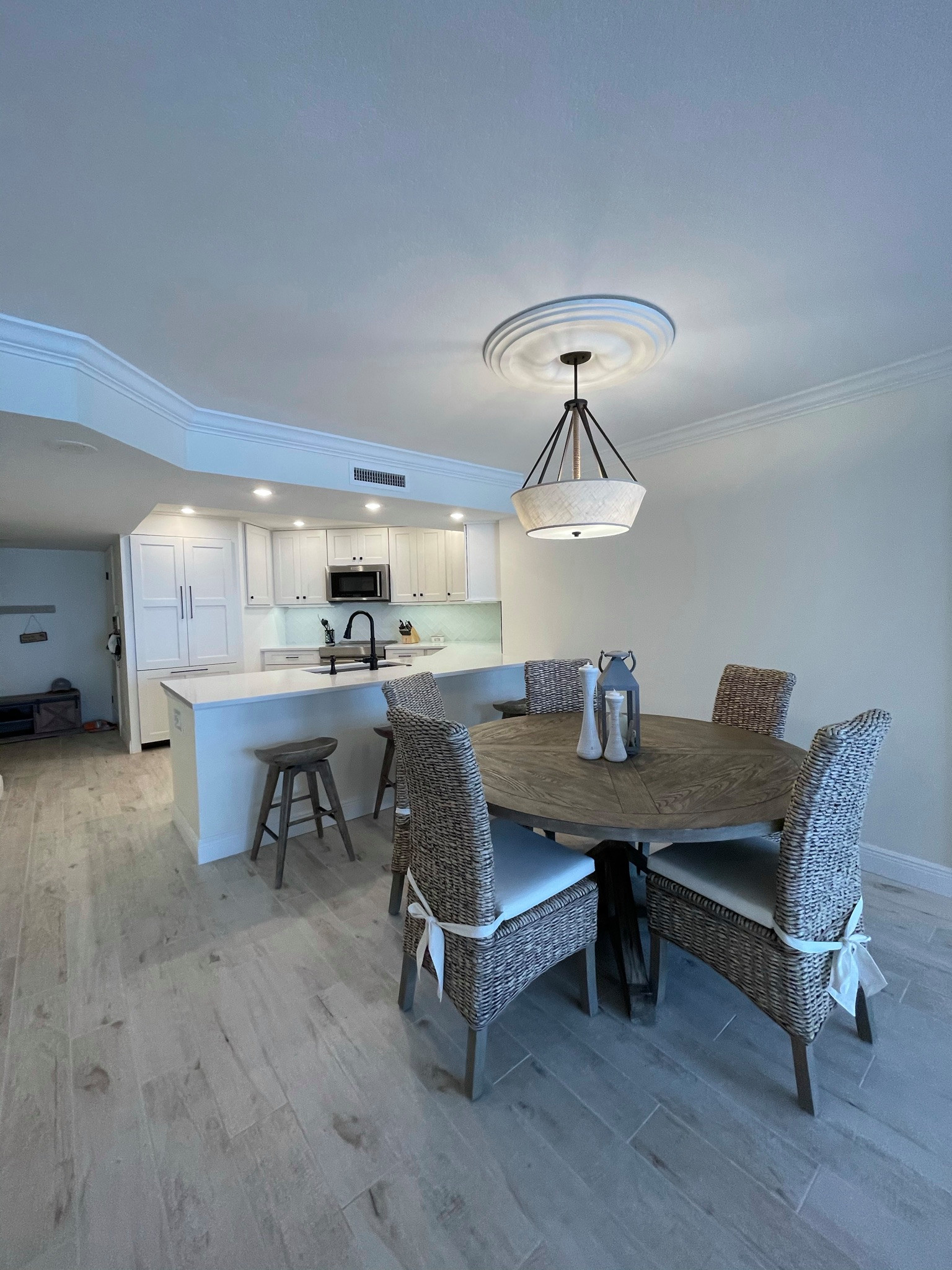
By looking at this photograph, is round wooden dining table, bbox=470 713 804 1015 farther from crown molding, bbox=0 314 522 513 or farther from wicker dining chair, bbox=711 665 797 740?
crown molding, bbox=0 314 522 513

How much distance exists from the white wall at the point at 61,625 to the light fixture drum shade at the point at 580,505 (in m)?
6.02

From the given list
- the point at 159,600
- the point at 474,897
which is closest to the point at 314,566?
the point at 159,600

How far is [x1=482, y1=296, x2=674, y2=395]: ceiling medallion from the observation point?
175cm

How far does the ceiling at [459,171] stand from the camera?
947 mm

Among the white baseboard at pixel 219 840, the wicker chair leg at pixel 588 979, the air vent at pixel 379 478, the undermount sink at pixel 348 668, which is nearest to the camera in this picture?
the wicker chair leg at pixel 588 979

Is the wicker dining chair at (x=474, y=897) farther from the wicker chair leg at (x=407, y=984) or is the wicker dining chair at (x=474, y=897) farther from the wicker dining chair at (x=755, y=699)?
the wicker dining chair at (x=755, y=699)

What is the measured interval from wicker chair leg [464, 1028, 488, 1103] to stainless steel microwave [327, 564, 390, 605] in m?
4.51

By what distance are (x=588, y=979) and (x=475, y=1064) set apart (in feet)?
1.54

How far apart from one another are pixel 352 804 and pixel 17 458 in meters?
2.52

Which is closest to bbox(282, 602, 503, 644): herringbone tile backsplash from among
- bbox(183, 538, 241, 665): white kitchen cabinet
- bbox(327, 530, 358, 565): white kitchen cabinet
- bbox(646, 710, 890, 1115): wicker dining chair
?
bbox(327, 530, 358, 565): white kitchen cabinet

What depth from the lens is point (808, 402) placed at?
2.64m

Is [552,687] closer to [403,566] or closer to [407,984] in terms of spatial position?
[407,984]

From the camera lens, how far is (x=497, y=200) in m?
1.32

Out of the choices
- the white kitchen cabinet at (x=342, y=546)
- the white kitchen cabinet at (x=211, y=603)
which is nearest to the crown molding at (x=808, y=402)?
the white kitchen cabinet at (x=342, y=546)
